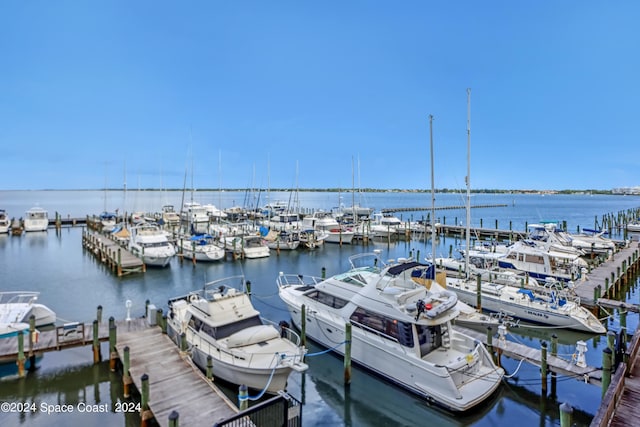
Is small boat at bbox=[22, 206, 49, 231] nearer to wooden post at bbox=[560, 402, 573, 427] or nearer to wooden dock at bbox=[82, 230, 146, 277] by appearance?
wooden dock at bbox=[82, 230, 146, 277]

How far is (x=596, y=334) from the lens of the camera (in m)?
16.2

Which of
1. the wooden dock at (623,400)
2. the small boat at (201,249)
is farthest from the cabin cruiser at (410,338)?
the small boat at (201,249)

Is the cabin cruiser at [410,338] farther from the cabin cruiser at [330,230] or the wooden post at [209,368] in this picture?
the cabin cruiser at [330,230]

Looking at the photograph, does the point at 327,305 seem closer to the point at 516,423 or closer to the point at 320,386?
the point at 320,386

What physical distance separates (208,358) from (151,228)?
2538cm

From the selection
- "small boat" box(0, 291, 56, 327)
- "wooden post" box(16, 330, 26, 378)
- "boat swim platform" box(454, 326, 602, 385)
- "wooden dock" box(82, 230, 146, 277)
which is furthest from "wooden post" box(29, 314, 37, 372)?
"boat swim platform" box(454, 326, 602, 385)

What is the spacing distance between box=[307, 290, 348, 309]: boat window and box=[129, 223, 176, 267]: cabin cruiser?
736 inches

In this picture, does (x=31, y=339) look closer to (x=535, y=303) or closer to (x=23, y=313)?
(x=23, y=313)

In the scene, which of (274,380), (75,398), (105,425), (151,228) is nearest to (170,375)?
(105,425)

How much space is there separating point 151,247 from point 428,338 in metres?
25.7

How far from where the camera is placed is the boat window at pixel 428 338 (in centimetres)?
1098

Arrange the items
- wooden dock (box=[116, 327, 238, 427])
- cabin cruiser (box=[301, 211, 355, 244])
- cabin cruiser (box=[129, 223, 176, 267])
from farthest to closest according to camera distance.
Answer: cabin cruiser (box=[301, 211, 355, 244]) < cabin cruiser (box=[129, 223, 176, 267]) < wooden dock (box=[116, 327, 238, 427])

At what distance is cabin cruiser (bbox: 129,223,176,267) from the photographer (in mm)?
29125

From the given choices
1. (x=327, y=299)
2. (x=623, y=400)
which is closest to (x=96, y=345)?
(x=327, y=299)
